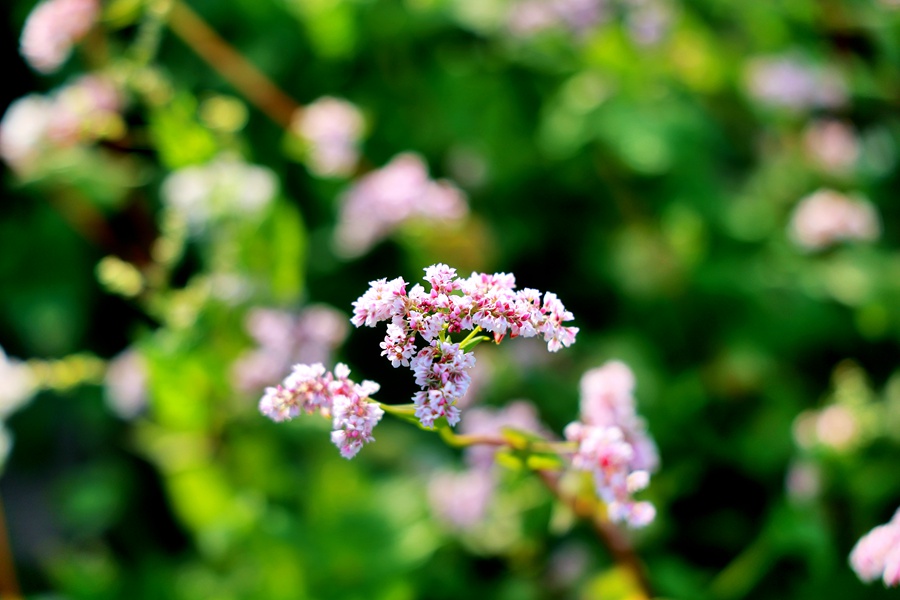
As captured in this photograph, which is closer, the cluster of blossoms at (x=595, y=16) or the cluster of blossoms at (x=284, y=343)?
the cluster of blossoms at (x=284, y=343)

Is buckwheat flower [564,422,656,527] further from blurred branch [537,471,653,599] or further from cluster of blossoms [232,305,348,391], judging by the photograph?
cluster of blossoms [232,305,348,391]

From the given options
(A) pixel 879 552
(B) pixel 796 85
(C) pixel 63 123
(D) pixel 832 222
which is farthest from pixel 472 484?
(B) pixel 796 85

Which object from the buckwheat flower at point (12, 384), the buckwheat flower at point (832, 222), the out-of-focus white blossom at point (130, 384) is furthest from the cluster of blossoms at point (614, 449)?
the buckwheat flower at point (12, 384)

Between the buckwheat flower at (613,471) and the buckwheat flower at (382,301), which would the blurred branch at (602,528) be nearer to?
the buckwheat flower at (613,471)

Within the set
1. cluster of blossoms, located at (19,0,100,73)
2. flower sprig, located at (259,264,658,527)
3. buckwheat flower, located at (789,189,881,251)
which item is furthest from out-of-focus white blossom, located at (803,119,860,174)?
cluster of blossoms, located at (19,0,100,73)

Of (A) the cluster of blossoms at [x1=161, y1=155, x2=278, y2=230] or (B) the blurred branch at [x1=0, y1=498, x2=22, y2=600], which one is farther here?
(B) the blurred branch at [x1=0, y1=498, x2=22, y2=600]

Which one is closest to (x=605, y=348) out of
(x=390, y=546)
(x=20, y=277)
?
(x=390, y=546)
